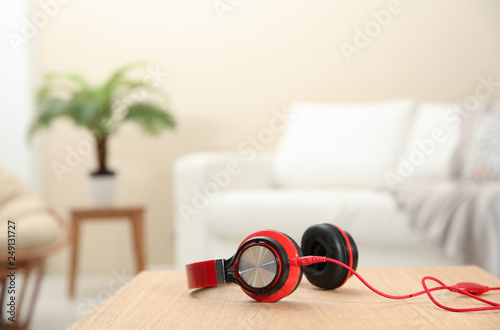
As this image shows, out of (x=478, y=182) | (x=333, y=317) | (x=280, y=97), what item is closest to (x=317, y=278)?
(x=333, y=317)

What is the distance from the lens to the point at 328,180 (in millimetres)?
2428

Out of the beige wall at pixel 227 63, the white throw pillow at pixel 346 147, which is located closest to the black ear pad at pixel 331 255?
the white throw pillow at pixel 346 147

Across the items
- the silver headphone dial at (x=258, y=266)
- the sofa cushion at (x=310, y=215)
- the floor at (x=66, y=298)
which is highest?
the silver headphone dial at (x=258, y=266)

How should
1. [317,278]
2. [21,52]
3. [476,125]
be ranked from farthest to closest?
[21,52] → [476,125] → [317,278]

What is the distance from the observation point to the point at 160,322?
581 millimetres

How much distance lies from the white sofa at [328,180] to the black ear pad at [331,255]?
115 centimetres

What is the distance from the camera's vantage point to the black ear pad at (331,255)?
713 mm

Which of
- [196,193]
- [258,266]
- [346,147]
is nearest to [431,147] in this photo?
[346,147]

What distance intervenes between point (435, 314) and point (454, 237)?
1248mm

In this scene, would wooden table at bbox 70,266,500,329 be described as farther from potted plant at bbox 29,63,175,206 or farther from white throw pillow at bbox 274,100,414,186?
potted plant at bbox 29,63,175,206

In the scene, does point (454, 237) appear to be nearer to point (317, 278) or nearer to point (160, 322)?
point (317, 278)

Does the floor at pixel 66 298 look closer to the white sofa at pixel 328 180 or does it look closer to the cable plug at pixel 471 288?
the white sofa at pixel 328 180

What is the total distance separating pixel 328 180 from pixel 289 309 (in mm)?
1829

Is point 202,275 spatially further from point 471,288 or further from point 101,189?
point 101,189
